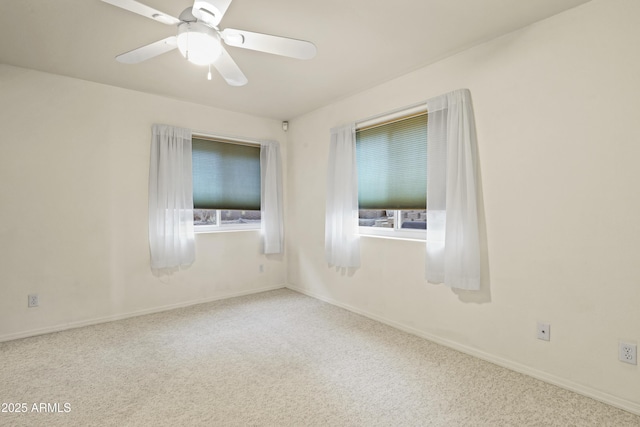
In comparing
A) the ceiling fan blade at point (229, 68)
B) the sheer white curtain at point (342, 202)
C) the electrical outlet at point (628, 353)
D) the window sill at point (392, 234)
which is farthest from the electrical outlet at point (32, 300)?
the electrical outlet at point (628, 353)

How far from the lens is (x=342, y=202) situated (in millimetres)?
3805

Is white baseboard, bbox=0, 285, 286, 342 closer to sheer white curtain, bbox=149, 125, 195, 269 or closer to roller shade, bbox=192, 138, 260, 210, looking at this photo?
sheer white curtain, bbox=149, 125, 195, 269

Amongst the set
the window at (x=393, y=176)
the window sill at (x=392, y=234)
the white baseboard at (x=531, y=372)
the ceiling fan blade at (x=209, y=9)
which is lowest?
the white baseboard at (x=531, y=372)

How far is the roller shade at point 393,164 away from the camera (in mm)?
3145

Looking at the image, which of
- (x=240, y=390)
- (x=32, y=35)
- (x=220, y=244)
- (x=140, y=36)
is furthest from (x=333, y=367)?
(x=32, y=35)

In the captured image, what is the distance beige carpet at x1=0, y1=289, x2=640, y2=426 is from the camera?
1901 millimetres

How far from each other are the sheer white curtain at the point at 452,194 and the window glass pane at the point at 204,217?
9.42ft

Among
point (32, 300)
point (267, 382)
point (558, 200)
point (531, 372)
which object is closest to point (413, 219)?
point (558, 200)

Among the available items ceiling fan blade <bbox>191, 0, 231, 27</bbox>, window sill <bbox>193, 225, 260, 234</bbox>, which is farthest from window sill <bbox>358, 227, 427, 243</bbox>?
ceiling fan blade <bbox>191, 0, 231, 27</bbox>

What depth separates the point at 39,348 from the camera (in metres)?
2.83

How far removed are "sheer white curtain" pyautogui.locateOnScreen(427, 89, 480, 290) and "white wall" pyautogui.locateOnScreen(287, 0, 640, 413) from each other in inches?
4.1

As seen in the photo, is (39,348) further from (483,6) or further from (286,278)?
(483,6)

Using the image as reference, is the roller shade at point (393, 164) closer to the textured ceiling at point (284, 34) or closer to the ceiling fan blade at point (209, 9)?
the textured ceiling at point (284, 34)

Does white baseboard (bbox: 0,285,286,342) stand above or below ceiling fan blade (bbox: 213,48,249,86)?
below
